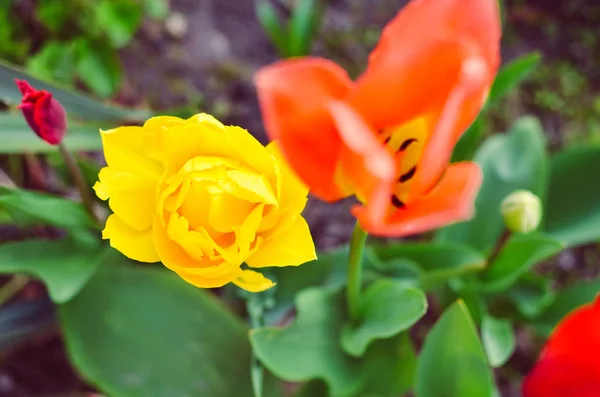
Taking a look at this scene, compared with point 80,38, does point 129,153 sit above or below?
above

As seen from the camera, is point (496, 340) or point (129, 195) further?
point (496, 340)

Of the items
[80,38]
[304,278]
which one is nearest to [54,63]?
[80,38]

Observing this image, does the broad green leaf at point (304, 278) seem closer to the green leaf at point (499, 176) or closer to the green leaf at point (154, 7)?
the green leaf at point (499, 176)

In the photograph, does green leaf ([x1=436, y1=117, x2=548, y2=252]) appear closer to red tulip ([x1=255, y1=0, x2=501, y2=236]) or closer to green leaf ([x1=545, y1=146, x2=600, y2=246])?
green leaf ([x1=545, y1=146, x2=600, y2=246])

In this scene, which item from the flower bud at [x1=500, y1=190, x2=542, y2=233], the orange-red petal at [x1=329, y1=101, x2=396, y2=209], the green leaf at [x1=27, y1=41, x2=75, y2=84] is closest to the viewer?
the orange-red petal at [x1=329, y1=101, x2=396, y2=209]

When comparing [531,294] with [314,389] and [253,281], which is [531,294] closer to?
[314,389]

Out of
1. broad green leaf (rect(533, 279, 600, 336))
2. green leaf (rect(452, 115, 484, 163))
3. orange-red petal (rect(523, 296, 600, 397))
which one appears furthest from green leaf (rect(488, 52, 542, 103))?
orange-red petal (rect(523, 296, 600, 397))

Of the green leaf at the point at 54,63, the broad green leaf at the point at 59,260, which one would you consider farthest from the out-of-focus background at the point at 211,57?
the broad green leaf at the point at 59,260

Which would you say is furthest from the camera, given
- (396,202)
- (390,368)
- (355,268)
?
(390,368)
